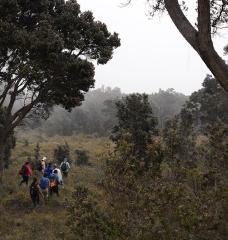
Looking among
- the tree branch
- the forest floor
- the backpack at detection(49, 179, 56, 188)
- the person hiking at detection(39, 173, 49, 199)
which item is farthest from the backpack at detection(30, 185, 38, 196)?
the tree branch

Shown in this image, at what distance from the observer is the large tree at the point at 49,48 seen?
1783 cm

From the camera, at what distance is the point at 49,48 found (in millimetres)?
17625

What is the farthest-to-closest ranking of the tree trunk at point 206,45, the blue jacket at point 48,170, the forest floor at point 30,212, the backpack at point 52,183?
the backpack at point 52,183 → the blue jacket at point 48,170 → the forest floor at point 30,212 → the tree trunk at point 206,45

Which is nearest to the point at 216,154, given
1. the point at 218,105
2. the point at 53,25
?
the point at 53,25

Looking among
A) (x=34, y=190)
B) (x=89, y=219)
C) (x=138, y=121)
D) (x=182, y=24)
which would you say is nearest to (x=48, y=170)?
(x=34, y=190)

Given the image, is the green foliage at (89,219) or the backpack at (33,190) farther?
the backpack at (33,190)

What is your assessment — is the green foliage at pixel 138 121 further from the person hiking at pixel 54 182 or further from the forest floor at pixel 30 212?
the person hiking at pixel 54 182

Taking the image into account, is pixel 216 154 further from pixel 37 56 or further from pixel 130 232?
pixel 37 56

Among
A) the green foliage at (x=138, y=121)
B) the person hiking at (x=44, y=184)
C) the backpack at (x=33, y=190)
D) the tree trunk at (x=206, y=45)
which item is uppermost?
the green foliage at (x=138, y=121)

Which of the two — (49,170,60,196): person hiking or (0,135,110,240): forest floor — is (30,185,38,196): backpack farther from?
(49,170,60,196): person hiking

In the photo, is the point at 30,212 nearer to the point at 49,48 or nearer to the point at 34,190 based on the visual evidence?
the point at 34,190

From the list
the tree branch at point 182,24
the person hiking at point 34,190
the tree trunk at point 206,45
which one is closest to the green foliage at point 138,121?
the person hiking at point 34,190

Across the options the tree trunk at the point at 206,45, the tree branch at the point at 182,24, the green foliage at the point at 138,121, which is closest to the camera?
the tree trunk at the point at 206,45

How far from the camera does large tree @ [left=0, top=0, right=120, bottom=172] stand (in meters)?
17.8
